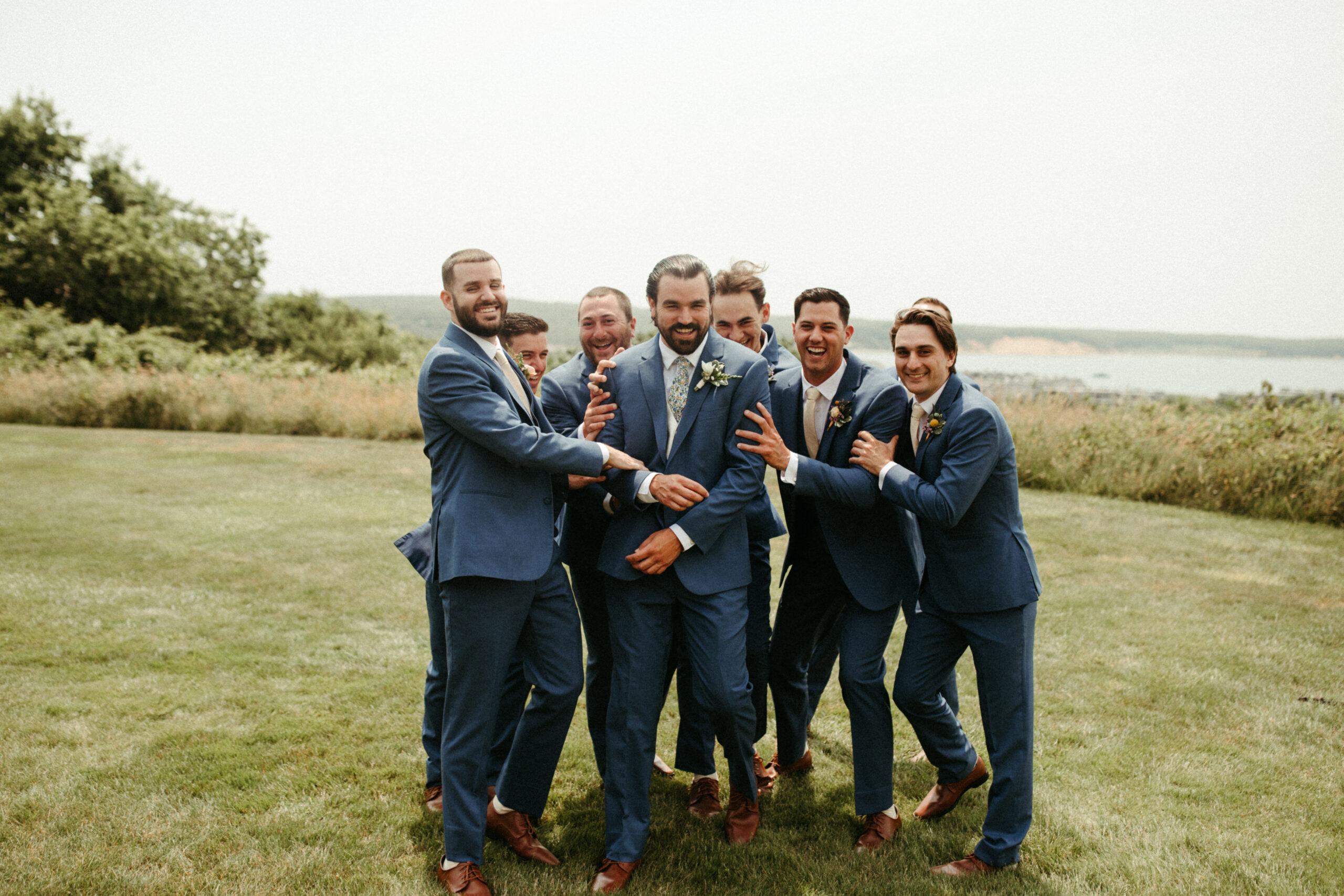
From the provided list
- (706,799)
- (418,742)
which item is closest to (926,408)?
(706,799)

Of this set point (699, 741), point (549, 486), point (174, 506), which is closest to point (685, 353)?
point (549, 486)

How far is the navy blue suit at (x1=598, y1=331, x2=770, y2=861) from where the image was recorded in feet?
13.0

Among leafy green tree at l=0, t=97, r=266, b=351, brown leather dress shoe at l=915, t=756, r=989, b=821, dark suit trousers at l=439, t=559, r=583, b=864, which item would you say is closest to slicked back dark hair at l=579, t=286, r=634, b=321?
dark suit trousers at l=439, t=559, r=583, b=864

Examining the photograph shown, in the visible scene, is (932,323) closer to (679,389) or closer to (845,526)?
(845,526)

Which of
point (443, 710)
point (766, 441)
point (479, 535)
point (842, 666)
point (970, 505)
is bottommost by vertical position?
point (443, 710)

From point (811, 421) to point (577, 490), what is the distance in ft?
4.28

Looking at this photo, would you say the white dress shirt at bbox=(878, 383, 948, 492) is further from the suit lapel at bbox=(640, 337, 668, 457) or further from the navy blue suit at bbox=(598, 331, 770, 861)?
the suit lapel at bbox=(640, 337, 668, 457)

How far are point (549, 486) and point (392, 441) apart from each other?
663 inches

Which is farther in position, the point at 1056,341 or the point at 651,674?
the point at 1056,341

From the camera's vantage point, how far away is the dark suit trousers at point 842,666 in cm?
420

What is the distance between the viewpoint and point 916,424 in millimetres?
4160

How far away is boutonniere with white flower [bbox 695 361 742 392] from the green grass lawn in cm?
225

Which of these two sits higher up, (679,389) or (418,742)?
(679,389)

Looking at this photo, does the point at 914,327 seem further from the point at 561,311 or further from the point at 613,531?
the point at 561,311
